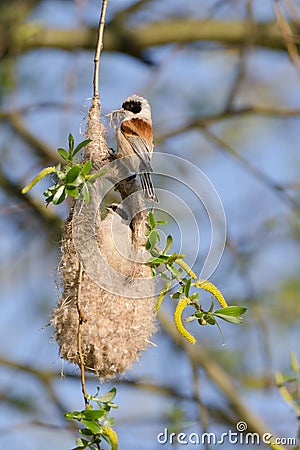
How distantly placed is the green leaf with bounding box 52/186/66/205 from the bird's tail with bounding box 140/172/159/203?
35cm

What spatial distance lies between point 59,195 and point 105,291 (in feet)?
1.43

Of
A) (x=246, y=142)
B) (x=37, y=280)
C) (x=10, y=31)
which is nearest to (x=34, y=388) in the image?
(x=37, y=280)

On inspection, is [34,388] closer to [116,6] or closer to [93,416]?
[116,6]

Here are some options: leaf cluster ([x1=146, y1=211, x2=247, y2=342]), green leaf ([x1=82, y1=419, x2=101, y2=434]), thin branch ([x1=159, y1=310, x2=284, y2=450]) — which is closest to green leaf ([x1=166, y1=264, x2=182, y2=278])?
leaf cluster ([x1=146, y1=211, x2=247, y2=342])

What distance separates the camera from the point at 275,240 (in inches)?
187

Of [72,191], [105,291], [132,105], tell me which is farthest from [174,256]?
[132,105]

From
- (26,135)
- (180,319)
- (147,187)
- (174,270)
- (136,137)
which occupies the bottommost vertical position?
(180,319)

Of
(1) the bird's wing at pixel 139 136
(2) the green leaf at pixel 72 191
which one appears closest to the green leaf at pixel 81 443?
(2) the green leaf at pixel 72 191

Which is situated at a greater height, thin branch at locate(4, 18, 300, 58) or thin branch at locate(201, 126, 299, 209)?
thin branch at locate(4, 18, 300, 58)

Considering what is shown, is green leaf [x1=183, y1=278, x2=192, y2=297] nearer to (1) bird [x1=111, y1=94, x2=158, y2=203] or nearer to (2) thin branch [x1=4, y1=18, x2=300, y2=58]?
(1) bird [x1=111, y1=94, x2=158, y2=203]

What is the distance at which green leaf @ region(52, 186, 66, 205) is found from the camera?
1.63 metres

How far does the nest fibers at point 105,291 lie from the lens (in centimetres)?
198

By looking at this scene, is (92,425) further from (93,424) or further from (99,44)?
(99,44)

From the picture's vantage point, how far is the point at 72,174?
163 centimetres
